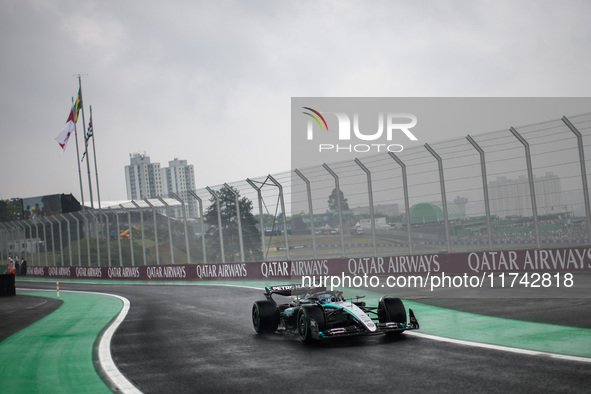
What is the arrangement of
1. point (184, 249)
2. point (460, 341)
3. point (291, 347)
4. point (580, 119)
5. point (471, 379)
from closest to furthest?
point (471, 379)
point (460, 341)
point (291, 347)
point (580, 119)
point (184, 249)

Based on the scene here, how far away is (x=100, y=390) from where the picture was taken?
6.99 m

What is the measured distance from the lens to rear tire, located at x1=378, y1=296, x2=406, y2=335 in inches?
376

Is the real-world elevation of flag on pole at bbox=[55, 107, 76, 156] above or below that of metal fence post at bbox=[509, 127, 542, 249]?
above

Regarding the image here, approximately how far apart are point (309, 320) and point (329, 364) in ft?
5.68

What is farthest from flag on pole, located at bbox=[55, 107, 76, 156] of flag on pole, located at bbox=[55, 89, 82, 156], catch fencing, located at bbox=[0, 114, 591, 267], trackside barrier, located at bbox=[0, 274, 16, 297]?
trackside barrier, located at bbox=[0, 274, 16, 297]

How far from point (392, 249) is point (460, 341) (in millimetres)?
11821

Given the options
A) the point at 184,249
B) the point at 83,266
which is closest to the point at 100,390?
the point at 184,249

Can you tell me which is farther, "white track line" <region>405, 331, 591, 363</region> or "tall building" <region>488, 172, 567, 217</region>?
"tall building" <region>488, 172, 567, 217</region>

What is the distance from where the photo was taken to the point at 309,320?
30.5 ft

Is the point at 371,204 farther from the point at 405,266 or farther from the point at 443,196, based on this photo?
the point at 443,196

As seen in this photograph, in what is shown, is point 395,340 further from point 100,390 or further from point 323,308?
point 100,390

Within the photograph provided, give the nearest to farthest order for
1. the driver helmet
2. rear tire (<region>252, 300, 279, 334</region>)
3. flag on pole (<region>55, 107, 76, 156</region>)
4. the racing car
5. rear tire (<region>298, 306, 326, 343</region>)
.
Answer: the racing car, rear tire (<region>298, 306, 326, 343</region>), the driver helmet, rear tire (<region>252, 300, 279, 334</region>), flag on pole (<region>55, 107, 76, 156</region>)

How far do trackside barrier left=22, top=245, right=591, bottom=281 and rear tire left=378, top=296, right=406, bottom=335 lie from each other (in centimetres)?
794

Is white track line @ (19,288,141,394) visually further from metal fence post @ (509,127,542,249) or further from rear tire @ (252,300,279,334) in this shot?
metal fence post @ (509,127,542,249)
